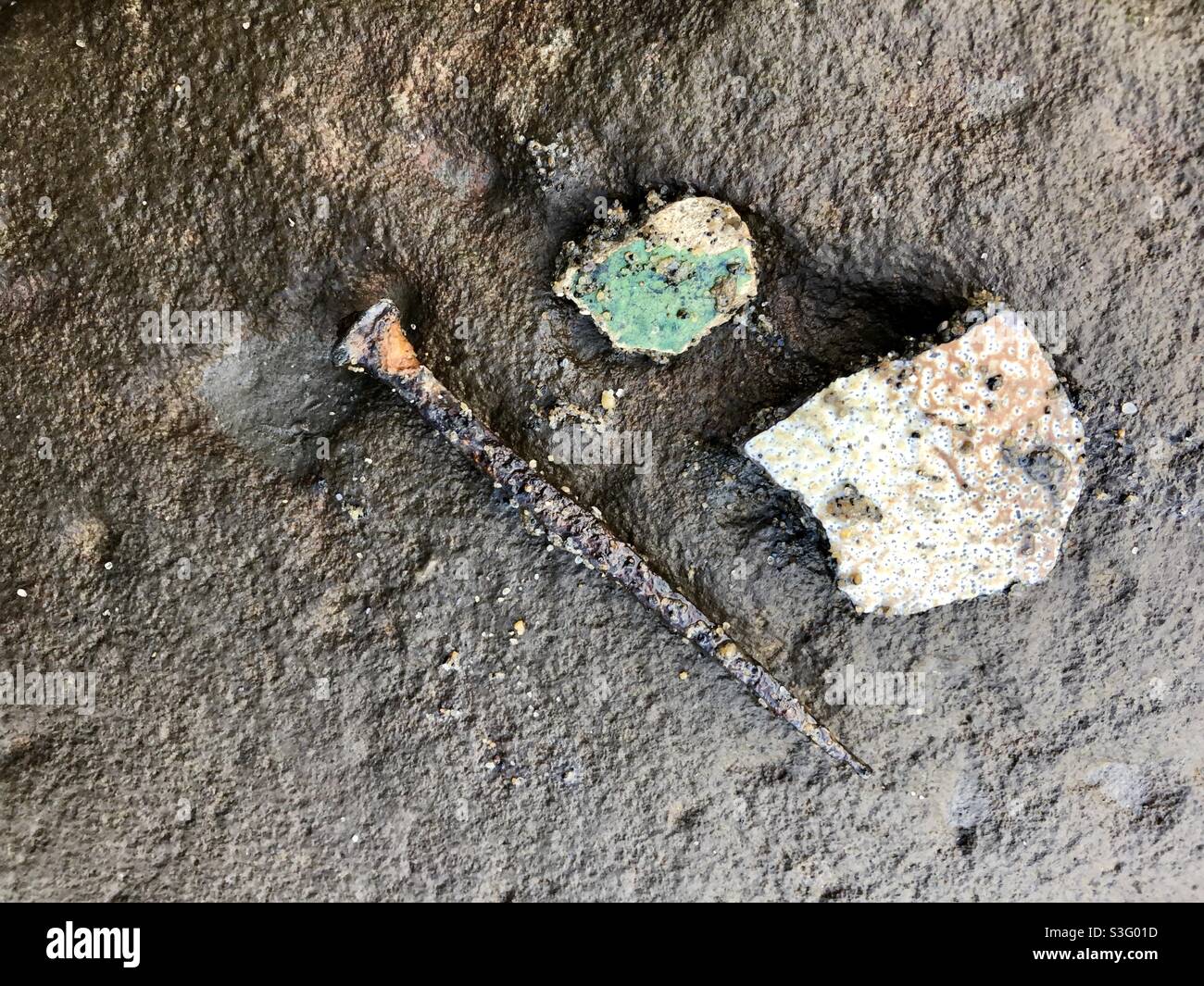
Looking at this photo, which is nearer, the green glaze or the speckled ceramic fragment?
the speckled ceramic fragment

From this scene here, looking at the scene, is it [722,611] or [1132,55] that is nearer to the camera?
[1132,55]

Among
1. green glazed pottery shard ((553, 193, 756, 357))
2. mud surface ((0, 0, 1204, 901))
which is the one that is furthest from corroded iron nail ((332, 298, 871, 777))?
green glazed pottery shard ((553, 193, 756, 357))

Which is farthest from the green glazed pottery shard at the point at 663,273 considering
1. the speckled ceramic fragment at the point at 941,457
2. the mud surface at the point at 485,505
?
the speckled ceramic fragment at the point at 941,457

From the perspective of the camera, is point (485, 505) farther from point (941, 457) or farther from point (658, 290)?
point (941, 457)

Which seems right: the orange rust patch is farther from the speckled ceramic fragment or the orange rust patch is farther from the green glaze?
the speckled ceramic fragment

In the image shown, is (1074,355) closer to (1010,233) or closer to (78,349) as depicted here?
(1010,233)

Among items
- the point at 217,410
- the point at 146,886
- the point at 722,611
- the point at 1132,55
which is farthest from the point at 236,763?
the point at 1132,55
